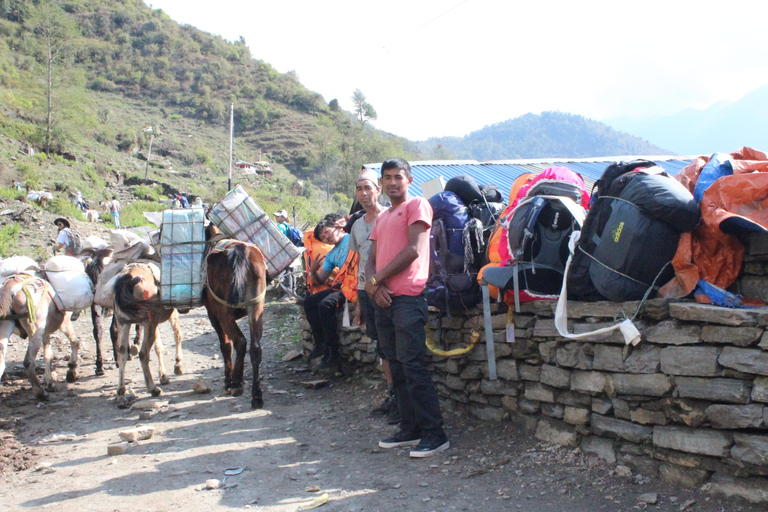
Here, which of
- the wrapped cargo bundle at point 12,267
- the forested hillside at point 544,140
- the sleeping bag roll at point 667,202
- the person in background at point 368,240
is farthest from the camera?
the forested hillside at point 544,140

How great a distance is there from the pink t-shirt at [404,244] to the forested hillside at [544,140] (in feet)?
229

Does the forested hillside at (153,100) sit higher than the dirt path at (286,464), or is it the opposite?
the forested hillside at (153,100)

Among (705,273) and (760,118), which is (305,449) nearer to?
(705,273)

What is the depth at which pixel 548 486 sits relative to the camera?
354 centimetres

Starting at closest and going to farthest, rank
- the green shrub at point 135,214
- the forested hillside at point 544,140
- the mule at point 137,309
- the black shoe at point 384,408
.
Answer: the black shoe at point 384,408 → the mule at point 137,309 → the green shrub at point 135,214 → the forested hillside at point 544,140

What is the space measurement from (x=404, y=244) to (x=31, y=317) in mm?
4670

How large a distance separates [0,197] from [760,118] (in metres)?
59.4

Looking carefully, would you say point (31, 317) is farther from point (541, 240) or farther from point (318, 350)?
point (541, 240)

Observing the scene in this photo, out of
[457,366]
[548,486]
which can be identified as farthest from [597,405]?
[457,366]

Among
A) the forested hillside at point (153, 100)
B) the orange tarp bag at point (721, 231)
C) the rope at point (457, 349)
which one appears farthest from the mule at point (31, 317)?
the forested hillside at point (153, 100)

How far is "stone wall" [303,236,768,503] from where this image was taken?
2.92 meters

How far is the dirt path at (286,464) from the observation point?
3502 mm

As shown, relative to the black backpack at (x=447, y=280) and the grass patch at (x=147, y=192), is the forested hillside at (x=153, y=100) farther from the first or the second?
the black backpack at (x=447, y=280)

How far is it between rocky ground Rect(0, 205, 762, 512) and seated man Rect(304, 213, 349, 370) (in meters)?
0.38
